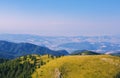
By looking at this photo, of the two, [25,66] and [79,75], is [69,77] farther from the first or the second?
[25,66]

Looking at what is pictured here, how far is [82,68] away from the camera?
164625 millimetres

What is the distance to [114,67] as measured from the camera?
541 ft

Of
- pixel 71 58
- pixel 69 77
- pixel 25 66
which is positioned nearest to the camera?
pixel 69 77

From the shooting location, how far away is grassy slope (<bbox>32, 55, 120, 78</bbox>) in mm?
157438

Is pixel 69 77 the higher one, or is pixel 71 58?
pixel 71 58

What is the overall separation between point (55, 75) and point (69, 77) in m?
9.50

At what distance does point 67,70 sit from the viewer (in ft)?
537

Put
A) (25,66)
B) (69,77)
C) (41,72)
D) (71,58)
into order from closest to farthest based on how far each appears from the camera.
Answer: (69,77) < (41,72) < (71,58) < (25,66)

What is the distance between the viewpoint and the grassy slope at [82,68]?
157m

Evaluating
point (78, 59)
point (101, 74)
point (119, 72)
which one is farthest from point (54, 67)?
point (119, 72)

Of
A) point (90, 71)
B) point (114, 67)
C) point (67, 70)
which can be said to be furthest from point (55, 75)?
point (114, 67)

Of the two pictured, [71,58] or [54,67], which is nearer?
[54,67]

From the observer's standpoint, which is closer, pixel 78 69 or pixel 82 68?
pixel 78 69

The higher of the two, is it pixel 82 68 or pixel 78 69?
pixel 82 68
